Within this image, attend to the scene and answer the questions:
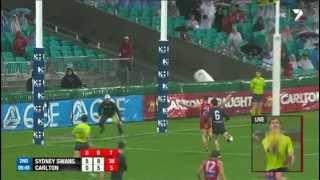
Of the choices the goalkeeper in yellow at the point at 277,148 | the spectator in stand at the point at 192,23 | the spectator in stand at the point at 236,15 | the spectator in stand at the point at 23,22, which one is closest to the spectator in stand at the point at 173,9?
the spectator in stand at the point at 192,23

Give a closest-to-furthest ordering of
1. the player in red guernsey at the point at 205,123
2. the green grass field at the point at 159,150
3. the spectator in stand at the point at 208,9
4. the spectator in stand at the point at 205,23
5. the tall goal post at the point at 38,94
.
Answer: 1. the green grass field at the point at 159,150
2. the tall goal post at the point at 38,94
3. the player in red guernsey at the point at 205,123
4. the spectator in stand at the point at 208,9
5. the spectator in stand at the point at 205,23

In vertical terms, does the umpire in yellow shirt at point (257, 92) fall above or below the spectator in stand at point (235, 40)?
below

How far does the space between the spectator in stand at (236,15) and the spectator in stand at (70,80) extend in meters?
13.5

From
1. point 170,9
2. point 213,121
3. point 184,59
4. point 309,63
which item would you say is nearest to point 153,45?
point 184,59

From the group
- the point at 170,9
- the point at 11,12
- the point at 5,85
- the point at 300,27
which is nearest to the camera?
the point at 5,85

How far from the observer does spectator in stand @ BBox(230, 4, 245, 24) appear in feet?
158

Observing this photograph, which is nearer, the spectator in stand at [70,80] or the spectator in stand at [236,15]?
the spectator in stand at [70,80]

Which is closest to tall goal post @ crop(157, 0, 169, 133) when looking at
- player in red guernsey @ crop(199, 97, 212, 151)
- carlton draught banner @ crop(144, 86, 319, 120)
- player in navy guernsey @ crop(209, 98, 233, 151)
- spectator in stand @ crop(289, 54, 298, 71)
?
player in red guernsey @ crop(199, 97, 212, 151)

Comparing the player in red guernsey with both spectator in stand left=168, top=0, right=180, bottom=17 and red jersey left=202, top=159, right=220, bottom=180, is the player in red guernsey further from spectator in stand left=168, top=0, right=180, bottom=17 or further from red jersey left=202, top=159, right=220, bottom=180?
spectator in stand left=168, top=0, right=180, bottom=17

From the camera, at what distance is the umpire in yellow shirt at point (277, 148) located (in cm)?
1440

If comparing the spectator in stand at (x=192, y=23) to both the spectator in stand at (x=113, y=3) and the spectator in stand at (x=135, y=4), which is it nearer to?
the spectator in stand at (x=135, y=4)

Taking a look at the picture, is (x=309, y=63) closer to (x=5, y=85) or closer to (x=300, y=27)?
(x=300, y=27)

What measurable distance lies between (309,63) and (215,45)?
6.04 meters

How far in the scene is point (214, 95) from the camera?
4119 cm
